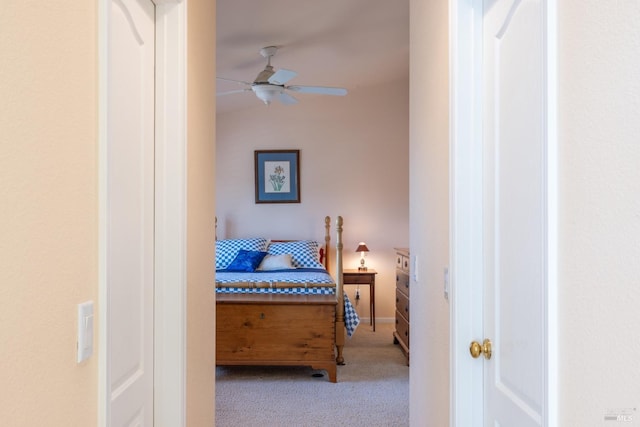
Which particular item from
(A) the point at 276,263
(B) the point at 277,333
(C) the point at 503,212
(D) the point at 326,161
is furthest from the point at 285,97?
(C) the point at 503,212

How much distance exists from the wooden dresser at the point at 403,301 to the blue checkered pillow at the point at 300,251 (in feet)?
3.35

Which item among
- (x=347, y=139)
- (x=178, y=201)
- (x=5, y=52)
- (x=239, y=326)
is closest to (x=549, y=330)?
(x=5, y=52)

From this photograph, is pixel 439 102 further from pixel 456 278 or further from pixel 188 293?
pixel 188 293

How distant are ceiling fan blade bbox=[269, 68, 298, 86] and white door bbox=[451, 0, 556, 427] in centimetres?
222

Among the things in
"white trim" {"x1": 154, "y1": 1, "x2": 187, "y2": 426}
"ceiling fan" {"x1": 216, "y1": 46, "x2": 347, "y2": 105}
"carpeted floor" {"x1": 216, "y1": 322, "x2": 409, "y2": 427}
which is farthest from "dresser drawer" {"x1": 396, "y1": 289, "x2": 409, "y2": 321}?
"white trim" {"x1": 154, "y1": 1, "x2": 187, "y2": 426}

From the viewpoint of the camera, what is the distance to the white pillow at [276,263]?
5.07 m

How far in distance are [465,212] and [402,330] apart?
336cm

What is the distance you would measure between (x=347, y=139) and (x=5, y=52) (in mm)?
5683

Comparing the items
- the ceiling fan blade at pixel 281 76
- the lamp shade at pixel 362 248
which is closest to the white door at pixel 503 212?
the ceiling fan blade at pixel 281 76

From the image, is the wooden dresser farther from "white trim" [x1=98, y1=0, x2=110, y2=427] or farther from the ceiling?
"white trim" [x1=98, y1=0, x2=110, y2=427]

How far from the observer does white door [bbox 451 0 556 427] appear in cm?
93

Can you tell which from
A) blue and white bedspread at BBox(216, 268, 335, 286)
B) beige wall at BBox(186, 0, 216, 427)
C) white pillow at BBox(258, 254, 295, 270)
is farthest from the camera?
white pillow at BBox(258, 254, 295, 270)

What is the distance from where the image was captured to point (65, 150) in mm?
830

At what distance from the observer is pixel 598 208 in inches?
28.3
